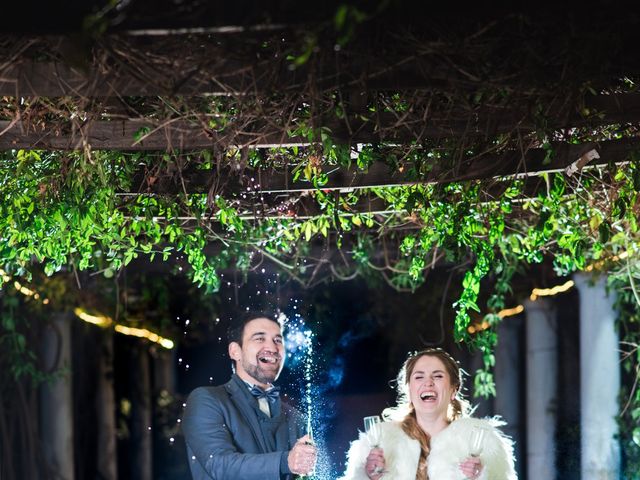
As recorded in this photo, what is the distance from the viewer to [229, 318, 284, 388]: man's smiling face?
→ 5.50m

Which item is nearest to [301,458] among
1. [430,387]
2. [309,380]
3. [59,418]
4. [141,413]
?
[430,387]

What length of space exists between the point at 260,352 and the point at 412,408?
75 cm

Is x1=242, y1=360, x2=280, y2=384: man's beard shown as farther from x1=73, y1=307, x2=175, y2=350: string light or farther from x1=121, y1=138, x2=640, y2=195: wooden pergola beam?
x1=73, y1=307, x2=175, y2=350: string light

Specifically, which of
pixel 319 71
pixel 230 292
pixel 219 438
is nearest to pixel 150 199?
pixel 219 438

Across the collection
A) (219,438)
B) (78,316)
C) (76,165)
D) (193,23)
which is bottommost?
(219,438)

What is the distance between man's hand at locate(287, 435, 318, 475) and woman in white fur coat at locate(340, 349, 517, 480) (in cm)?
44

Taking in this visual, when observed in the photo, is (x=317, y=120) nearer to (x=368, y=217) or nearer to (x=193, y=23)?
(x=193, y=23)

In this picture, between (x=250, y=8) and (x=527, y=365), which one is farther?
(x=527, y=365)

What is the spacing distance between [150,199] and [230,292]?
508 cm

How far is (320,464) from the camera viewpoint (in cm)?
644

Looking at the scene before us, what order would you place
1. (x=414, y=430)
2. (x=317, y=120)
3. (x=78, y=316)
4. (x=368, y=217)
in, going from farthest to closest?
(x=78, y=316) → (x=368, y=217) → (x=414, y=430) → (x=317, y=120)

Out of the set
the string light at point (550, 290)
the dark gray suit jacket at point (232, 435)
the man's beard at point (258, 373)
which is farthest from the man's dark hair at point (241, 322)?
the string light at point (550, 290)

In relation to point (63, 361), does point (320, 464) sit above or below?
below

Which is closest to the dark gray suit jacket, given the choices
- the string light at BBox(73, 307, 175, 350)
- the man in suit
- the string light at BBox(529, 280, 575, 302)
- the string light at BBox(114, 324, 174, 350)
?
the man in suit
